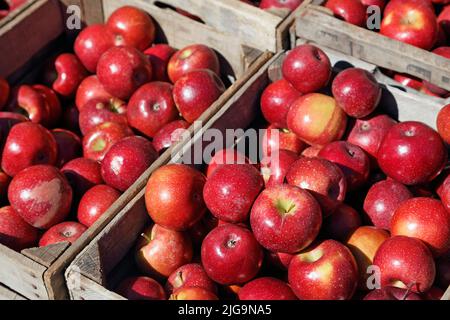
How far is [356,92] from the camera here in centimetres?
311

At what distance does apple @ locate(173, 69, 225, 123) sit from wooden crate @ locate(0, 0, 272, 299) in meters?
0.08

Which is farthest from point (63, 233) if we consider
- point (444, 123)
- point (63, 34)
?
point (444, 123)

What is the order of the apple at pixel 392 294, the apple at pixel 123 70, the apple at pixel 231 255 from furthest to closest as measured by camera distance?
the apple at pixel 123 70
the apple at pixel 231 255
the apple at pixel 392 294

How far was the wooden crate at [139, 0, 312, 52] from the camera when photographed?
3.55 metres

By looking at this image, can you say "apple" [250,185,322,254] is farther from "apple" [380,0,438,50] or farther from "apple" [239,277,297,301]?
"apple" [380,0,438,50]

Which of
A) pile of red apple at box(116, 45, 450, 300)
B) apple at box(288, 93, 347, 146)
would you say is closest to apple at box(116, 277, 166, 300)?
pile of red apple at box(116, 45, 450, 300)

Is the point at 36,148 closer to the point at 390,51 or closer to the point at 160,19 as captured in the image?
the point at 160,19

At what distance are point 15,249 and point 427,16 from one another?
245cm

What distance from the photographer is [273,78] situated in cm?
355

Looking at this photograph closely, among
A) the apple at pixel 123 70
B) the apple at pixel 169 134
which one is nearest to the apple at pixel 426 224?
the apple at pixel 169 134

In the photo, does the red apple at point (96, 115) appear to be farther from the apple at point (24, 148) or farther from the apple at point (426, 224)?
the apple at point (426, 224)

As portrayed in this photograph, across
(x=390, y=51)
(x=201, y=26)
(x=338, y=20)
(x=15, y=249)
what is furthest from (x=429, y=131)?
(x=15, y=249)

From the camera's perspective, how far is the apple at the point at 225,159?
3.04 meters

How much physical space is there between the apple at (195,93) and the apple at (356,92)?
0.64 metres
